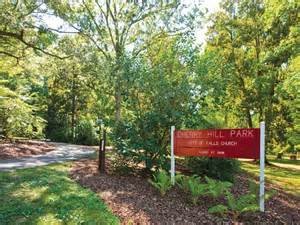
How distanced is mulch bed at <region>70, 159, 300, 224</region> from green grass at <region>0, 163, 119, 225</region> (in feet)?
1.05

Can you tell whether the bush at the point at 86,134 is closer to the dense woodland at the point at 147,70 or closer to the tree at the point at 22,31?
the dense woodland at the point at 147,70

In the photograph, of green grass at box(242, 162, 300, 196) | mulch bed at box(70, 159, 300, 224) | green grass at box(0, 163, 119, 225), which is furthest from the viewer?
green grass at box(242, 162, 300, 196)

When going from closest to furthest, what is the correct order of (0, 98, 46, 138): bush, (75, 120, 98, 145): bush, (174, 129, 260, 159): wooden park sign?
A: 1. (174, 129, 260, 159): wooden park sign
2. (0, 98, 46, 138): bush
3. (75, 120, 98, 145): bush

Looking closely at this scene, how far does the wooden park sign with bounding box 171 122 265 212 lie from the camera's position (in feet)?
22.0

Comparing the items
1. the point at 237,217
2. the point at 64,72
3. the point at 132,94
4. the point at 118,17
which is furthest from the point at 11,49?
the point at 237,217

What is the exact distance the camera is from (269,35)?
23703 mm

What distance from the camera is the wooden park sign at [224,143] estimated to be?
264 inches

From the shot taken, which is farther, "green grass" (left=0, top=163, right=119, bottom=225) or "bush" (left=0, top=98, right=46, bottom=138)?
"bush" (left=0, top=98, right=46, bottom=138)

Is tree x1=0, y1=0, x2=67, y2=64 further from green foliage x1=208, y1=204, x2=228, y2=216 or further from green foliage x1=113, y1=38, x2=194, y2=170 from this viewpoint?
green foliage x1=208, y1=204, x2=228, y2=216

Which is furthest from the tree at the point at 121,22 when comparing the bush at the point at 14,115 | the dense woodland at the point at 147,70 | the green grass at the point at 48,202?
the green grass at the point at 48,202

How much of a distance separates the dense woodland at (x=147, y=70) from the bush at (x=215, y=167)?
0.99 m

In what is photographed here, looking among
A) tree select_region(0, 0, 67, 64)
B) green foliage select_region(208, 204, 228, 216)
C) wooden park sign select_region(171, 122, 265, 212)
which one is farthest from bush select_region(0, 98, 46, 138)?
green foliage select_region(208, 204, 228, 216)

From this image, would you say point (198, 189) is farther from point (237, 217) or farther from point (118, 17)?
point (118, 17)

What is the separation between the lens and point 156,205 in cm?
664
